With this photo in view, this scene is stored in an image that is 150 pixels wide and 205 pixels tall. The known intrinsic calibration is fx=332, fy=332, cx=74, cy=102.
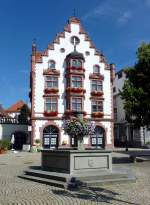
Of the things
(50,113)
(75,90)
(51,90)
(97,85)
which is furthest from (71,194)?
(97,85)

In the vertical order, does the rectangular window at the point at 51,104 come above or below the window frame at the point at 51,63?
below

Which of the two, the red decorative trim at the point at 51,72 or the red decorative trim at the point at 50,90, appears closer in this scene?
the red decorative trim at the point at 50,90

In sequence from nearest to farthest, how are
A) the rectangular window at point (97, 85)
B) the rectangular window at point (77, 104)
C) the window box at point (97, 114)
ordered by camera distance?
the rectangular window at point (77, 104)
the window box at point (97, 114)
the rectangular window at point (97, 85)

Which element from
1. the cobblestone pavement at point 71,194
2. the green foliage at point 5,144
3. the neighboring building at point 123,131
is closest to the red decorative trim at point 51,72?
the green foliage at point 5,144

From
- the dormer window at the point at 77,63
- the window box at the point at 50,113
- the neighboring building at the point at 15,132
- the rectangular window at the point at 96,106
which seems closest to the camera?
the window box at the point at 50,113

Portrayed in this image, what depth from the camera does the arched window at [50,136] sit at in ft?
146

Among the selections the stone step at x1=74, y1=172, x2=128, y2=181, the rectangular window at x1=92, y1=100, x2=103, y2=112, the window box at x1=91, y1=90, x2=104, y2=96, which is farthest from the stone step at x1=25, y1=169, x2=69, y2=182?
the window box at x1=91, y1=90, x2=104, y2=96

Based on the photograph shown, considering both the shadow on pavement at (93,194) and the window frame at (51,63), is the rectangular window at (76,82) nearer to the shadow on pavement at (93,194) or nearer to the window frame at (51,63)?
the window frame at (51,63)

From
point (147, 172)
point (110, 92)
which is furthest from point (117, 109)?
point (147, 172)

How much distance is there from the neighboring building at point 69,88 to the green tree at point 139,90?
61.8 feet

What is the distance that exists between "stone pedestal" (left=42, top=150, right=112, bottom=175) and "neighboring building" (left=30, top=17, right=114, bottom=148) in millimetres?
27600

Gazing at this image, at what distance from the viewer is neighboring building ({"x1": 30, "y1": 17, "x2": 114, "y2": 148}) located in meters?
44.5

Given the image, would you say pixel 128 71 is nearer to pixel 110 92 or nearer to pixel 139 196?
pixel 139 196

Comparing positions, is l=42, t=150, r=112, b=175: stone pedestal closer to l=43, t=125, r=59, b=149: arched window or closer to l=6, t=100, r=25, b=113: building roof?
l=43, t=125, r=59, b=149: arched window
